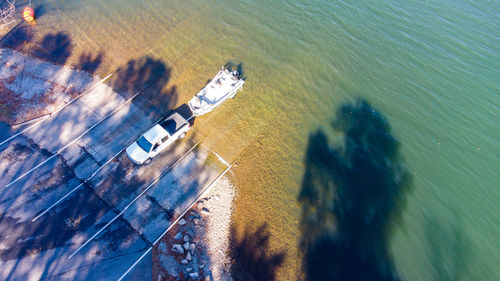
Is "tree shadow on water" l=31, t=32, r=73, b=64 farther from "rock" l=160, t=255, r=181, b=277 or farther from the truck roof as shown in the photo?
"rock" l=160, t=255, r=181, b=277

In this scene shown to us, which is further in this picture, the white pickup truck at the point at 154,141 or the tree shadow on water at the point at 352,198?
the white pickup truck at the point at 154,141

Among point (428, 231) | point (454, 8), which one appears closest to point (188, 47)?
point (428, 231)

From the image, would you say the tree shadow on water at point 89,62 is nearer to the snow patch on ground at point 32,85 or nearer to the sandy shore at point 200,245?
the snow patch on ground at point 32,85

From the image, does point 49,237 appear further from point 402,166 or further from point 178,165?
point 402,166

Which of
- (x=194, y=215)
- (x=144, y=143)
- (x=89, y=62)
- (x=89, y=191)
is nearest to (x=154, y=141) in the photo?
→ (x=144, y=143)

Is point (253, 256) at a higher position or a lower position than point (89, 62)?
lower

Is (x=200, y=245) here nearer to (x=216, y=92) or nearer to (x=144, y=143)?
(x=144, y=143)

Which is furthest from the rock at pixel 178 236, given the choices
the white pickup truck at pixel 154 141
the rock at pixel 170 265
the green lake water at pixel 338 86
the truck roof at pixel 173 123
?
the truck roof at pixel 173 123
